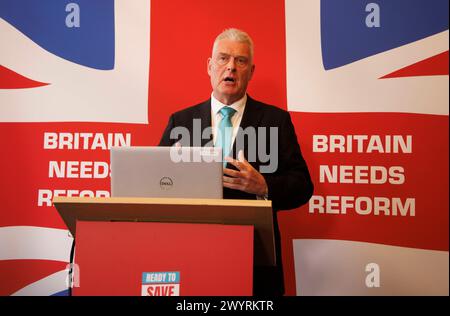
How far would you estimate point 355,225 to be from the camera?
117 inches

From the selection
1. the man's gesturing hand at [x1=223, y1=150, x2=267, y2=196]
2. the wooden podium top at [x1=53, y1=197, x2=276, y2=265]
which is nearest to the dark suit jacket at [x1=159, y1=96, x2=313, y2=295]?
the man's gesturing hand at [x1=223, y1=150, x2=267, y2=196]

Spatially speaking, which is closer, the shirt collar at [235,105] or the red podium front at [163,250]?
the red podium front at [163,250]

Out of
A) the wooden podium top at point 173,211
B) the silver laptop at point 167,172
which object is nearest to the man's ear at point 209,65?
the silver laptop at point 167,172

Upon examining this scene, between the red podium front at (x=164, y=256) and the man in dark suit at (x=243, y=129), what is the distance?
728mm

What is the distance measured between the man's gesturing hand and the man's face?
0.80 m

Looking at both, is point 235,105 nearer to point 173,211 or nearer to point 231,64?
point 231,64

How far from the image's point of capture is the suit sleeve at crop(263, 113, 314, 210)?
2.28m

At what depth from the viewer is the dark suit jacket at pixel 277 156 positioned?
229 centimetres

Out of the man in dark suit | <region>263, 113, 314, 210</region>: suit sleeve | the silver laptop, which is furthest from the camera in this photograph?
the man in dark suit

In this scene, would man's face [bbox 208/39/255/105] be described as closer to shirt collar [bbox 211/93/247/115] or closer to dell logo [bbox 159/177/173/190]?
shirt collar [bbox 211/93/247/115]

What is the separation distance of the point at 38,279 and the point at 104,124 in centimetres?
107

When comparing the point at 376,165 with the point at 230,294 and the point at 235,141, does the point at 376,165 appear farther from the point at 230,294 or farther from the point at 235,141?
the point at 230,294

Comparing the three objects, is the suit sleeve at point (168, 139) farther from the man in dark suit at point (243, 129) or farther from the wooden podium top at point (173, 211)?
the wooden podium top at point (173, 211)
